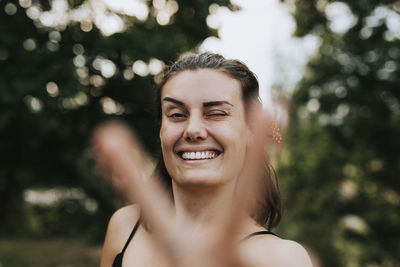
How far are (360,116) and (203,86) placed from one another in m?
9.17

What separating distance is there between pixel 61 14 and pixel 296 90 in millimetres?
7209

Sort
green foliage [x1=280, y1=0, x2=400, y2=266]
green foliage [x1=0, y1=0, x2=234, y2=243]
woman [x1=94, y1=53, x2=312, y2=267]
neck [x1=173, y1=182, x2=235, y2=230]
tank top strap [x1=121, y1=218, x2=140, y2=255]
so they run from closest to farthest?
woman [x1=94, y1=53, x2=312, y2=267] < neck [x1=173, y1=182, x2=235, y2=230] < tank top strap [x1=121, y1=218, x2=140, y2=255] < green foliage [x1=0, y1=0, x2=234, y2=243] < green foliage [x1=280, y1=0, x2=400, y2=266]

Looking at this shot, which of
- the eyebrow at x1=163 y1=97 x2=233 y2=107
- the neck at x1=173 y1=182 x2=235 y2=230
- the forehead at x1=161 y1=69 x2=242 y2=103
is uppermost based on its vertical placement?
the forehead at x1=161 y1=69 x2=242 y2=103

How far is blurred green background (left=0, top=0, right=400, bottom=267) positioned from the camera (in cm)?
446

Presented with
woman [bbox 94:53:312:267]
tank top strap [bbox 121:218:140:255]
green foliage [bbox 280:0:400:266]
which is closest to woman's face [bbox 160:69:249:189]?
woman [bbox 94:53:312:267]

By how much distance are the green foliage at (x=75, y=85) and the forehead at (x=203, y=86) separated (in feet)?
8.22

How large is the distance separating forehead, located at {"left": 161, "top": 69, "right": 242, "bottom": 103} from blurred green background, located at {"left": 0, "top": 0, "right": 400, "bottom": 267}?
1.64ft

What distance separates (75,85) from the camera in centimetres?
415

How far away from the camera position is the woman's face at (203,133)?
4.55 ft

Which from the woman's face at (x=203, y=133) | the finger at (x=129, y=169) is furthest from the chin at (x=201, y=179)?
the finger at (x=129, y=169)

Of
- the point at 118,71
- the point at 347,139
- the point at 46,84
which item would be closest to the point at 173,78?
the point at 46,84

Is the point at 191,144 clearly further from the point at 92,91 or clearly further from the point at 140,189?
the point at 92,91

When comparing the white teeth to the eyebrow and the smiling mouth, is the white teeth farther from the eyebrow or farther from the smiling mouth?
the eyebrow

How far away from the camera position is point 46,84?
13.6 feet
